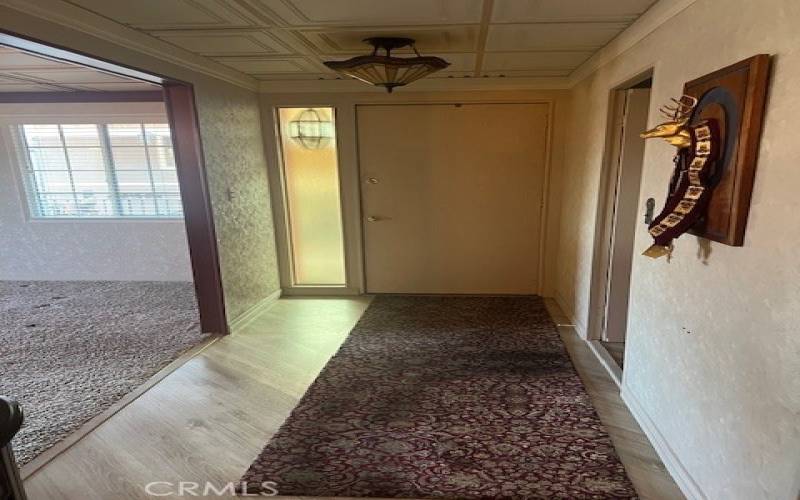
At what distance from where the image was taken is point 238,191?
3.46 m

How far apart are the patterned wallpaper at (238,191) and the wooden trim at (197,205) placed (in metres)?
0.07

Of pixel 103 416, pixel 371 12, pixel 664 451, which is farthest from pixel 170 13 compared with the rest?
pixel 664 451

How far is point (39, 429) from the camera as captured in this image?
212 cm

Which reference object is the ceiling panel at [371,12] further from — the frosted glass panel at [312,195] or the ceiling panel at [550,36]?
the frosted glass panel at [312,195]

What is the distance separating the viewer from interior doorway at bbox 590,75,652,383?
2621mm

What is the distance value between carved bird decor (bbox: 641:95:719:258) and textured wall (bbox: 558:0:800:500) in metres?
0.12

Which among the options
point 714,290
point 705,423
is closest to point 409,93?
point 714,290

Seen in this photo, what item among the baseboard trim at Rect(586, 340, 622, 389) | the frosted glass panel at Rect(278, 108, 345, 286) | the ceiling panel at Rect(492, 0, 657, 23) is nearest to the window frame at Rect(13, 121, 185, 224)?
the frosted glass panel at Rect(278, 108, 345, 286)

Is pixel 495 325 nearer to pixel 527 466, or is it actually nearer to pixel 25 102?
pixel 527 466

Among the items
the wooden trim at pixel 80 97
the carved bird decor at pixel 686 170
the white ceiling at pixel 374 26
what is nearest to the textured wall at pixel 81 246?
the wooden trim at pixel 80 97

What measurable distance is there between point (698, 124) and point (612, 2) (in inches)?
30.3

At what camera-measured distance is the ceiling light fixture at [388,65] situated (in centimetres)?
Result: 223

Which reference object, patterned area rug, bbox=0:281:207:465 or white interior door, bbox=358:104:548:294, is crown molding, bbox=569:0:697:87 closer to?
white interior door, bbox=358:104:548:294

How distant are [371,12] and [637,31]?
137 centimetres
